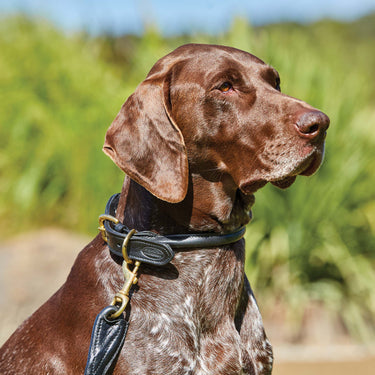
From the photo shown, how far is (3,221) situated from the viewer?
28.5ft

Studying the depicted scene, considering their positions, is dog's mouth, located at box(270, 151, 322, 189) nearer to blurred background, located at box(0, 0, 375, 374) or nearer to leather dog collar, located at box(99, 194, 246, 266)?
leather dog collar, located at box(99, 194, 246, 266)

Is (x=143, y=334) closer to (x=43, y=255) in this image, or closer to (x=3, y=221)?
(x=43, y=255)

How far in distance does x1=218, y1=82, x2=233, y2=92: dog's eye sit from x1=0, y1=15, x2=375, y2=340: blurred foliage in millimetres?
3646

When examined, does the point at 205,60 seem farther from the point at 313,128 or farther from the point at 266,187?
the point at 266,187

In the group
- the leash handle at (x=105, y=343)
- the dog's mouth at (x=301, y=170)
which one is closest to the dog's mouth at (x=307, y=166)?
the dog's mouth at (x=301, y=170)

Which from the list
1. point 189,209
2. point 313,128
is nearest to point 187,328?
point 189,209

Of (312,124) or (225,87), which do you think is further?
(225,87)

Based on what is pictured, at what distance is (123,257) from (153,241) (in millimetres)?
165

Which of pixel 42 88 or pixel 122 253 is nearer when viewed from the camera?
pixel 122 253

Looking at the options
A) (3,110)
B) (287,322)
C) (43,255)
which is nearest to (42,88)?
(3,110)

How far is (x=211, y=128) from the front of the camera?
2746mm

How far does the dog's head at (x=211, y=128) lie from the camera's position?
2.64 m

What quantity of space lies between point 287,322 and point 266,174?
12.6 feet

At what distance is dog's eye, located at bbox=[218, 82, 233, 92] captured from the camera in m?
2.78
